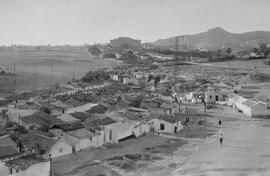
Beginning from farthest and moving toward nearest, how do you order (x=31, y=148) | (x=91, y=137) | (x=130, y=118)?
(x=130, y=118) → (x=91, y=137) → (x=31, y=148)

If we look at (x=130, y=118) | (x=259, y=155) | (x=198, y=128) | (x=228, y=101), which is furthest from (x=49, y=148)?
(x=228, y=101)

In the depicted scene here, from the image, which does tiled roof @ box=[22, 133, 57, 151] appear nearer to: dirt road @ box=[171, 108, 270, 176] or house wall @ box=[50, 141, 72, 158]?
house wall @ box=[50, 141, 72, 158]

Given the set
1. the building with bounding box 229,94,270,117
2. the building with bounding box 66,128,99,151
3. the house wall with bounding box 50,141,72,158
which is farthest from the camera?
the building with bounding box 229,94,270,117

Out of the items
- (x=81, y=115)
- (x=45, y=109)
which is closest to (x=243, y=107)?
(x=81, y=115)

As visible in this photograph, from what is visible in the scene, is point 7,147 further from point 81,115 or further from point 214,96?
point 214,96

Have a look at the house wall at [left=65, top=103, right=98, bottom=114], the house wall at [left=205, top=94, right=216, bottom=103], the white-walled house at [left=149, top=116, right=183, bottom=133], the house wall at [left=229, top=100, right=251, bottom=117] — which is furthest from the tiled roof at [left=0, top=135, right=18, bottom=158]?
the house wall at [left=205, top=94, right=216, bottom=103]

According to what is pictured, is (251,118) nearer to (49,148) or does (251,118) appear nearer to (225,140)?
(225,140)

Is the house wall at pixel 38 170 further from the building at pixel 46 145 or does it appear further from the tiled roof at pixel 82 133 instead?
the tiled roof at pixel 82 133
